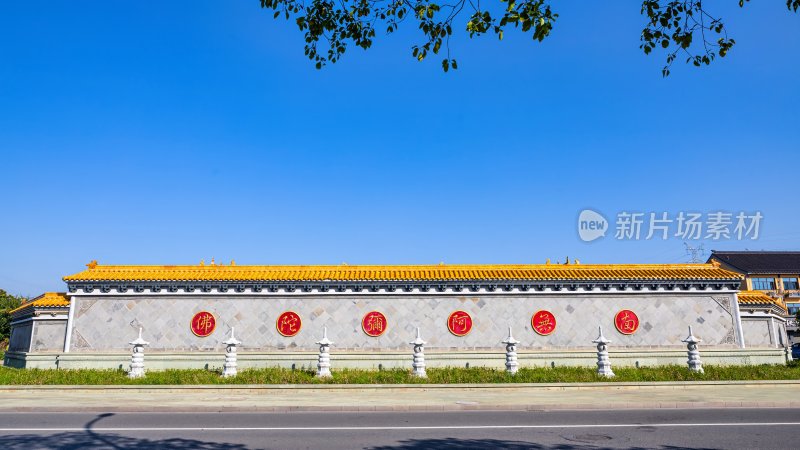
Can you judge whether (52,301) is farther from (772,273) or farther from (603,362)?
(772,273)

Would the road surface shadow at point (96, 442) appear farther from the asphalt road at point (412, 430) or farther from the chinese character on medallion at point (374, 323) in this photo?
the chinese character on medallion at point (374, 323)

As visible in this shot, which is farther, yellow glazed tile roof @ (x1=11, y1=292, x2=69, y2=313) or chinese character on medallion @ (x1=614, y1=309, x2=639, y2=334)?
yellow glazed tile roof @ (x1=11, y1=292, x2=69, y2=313)

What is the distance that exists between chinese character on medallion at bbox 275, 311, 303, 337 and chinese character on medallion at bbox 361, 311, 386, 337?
2503mm

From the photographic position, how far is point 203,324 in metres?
21.0

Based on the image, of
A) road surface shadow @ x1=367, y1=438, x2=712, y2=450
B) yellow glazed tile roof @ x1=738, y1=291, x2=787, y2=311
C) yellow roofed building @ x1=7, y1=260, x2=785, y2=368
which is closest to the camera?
road surface shadow @ x1=367, y1=438, x2=712, y2=450

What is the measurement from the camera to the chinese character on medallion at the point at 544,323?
2106cm

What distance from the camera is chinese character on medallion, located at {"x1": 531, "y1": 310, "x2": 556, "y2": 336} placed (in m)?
21.1

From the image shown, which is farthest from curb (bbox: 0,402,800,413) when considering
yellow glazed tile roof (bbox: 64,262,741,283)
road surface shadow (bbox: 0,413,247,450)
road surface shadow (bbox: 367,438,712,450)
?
yellow glazed tile roof (bbox: 64,262,741,283)

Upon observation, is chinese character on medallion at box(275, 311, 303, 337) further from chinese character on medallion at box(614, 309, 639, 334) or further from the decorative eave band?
chinese character on medallion at box(614, 309, 639, 334)

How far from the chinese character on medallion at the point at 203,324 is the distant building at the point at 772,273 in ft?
154

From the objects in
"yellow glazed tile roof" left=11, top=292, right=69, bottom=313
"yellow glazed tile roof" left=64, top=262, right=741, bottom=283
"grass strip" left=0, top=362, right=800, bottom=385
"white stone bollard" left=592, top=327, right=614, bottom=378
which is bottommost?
"grass strip" left=0, top=362, right=800, bottom=385

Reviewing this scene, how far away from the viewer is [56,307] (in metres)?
21.6

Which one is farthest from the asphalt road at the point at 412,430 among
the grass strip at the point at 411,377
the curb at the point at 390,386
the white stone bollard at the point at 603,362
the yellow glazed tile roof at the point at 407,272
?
the yellow glazed tile roof at the point at 407,272

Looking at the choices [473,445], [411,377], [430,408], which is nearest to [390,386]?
[411,377]
